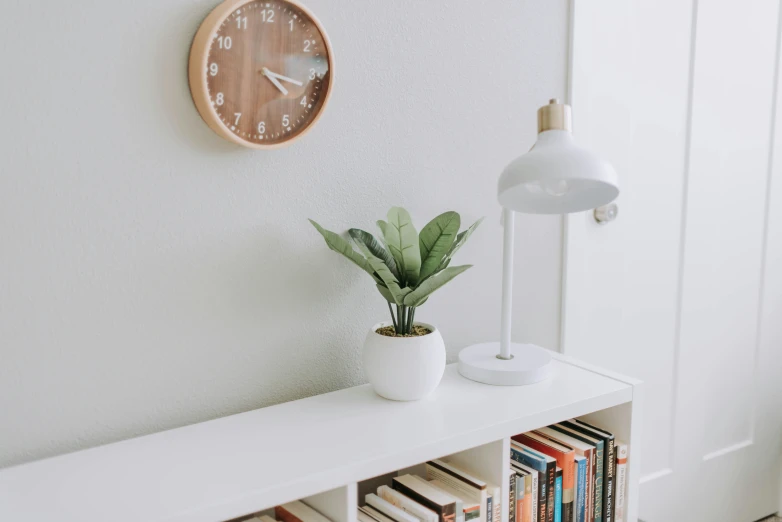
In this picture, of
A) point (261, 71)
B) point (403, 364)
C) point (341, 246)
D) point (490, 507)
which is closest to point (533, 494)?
point (490, 507)

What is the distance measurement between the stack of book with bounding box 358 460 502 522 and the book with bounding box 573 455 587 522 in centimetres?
20

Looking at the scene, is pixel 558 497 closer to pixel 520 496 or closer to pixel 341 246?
pixel 520 496

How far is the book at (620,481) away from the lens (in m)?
1.36

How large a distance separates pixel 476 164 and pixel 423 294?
1.40ft

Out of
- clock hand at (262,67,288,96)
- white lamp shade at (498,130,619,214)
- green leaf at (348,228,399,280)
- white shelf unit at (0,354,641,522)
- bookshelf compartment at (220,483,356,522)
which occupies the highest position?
clock hand at (262,67,288,96)

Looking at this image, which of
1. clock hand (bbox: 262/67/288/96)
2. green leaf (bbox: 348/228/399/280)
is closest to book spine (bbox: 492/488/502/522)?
green leaf (bbox: 348/228/399/280)

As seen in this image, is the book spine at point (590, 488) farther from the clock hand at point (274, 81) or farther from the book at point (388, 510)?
the clock hand at point (274, 81)

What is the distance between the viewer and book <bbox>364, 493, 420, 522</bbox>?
110 centimetres

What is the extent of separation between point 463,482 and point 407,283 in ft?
1.20

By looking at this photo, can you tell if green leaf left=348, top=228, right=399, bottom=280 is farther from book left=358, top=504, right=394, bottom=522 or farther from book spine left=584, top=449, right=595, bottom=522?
book spine left=584, top=449, right=595, bottom=522

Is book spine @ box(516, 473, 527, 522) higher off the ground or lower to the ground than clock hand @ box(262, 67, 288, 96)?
lower

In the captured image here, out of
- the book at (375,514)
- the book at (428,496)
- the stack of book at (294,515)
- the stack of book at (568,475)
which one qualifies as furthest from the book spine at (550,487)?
the stack of book at (294,515)

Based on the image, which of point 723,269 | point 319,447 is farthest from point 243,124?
point 723,269

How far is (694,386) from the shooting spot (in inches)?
78.7
